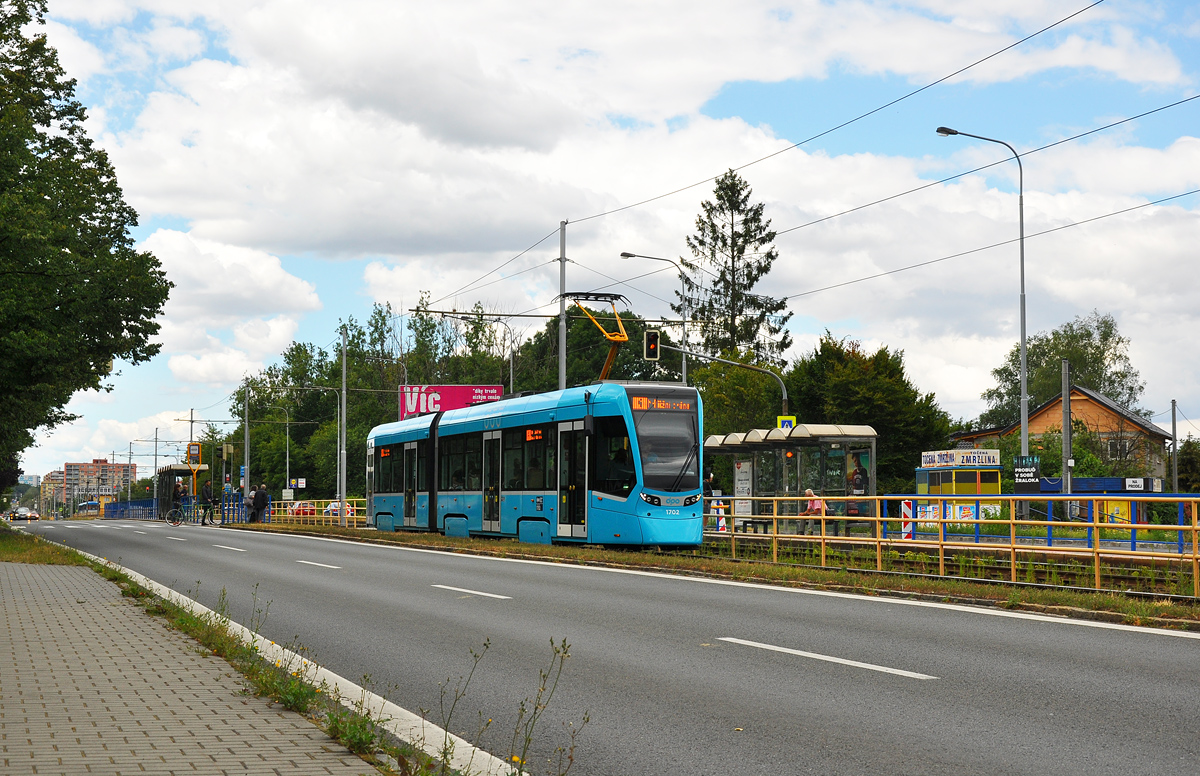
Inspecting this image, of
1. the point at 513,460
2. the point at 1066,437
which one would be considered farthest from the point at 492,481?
the point at 1066,437

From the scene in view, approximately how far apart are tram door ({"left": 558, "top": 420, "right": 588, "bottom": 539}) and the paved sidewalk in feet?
41.8

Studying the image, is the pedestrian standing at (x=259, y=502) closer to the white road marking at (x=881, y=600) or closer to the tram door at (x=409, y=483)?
the tram door at (x=409, y=483)

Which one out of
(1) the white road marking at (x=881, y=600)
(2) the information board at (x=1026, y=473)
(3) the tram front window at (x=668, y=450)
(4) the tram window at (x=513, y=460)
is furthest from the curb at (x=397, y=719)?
(2) the information board at (x=1026, y=473)

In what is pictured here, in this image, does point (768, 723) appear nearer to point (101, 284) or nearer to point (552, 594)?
point (552, 594)

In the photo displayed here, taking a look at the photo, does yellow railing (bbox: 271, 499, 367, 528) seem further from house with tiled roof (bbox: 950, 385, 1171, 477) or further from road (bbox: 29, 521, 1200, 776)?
house with tiled roof (bbox: 950, 385, 1171, 477)

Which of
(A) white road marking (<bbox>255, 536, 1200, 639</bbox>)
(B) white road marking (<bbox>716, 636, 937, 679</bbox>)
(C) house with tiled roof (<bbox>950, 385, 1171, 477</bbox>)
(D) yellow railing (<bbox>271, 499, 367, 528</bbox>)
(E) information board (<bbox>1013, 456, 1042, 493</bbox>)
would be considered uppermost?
(C) house with tiled roof (<bbox>950, 385, 1171, 477</bbox>)

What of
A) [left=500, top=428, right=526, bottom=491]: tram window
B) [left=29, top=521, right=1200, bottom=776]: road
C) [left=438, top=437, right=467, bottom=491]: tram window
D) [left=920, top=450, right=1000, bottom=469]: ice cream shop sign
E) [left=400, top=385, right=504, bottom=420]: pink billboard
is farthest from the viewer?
[left=400, top=385, right=504, bottom=420]: pink billboard

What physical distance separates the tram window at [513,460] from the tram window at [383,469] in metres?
8.78

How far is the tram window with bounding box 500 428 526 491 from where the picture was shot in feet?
85.0

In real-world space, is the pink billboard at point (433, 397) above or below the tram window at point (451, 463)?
above

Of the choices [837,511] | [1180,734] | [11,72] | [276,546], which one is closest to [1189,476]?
[837,511]

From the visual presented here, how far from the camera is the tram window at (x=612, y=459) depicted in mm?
22812

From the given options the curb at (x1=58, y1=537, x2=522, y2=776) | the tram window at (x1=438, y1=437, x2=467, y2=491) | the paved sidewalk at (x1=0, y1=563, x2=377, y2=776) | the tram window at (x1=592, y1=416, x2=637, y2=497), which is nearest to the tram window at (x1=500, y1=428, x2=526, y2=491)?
the tram window at (x1=438, y1=437, x2=467, y2=491)

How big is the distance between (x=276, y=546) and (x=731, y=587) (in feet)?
49.3
